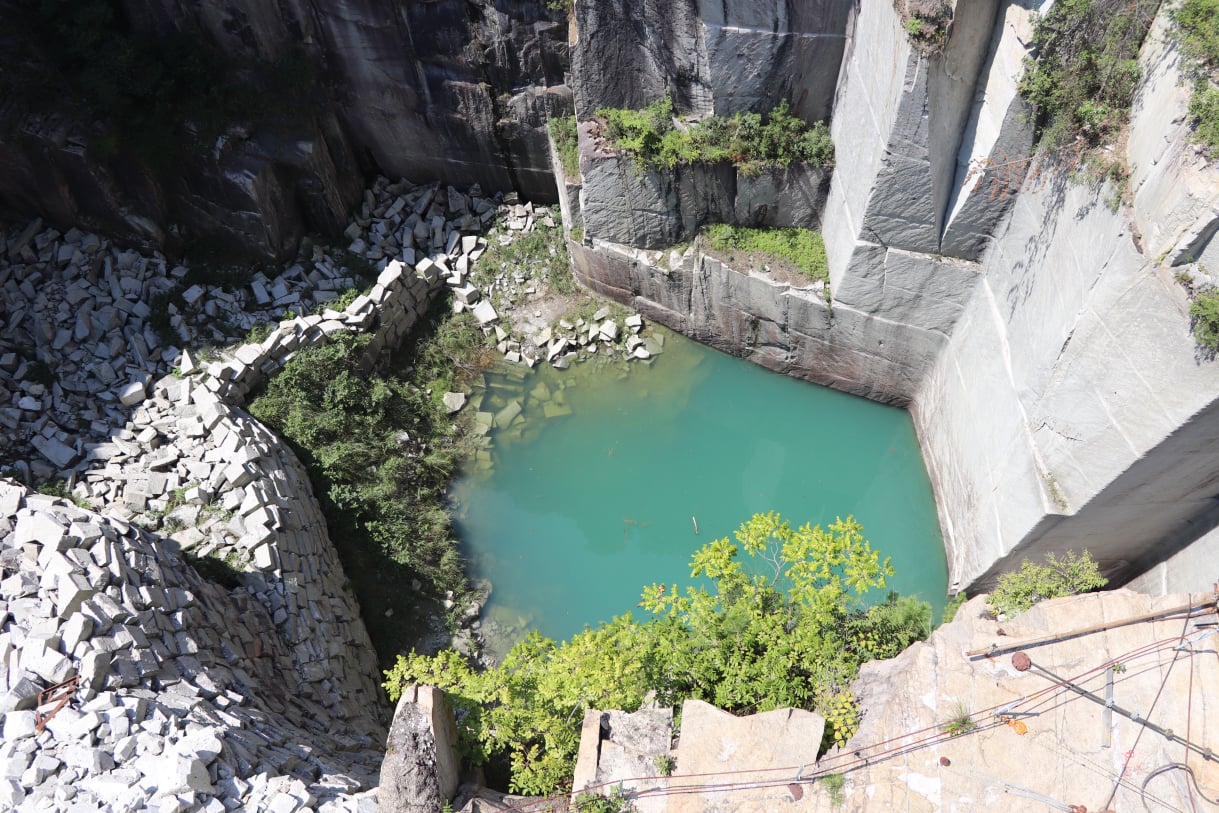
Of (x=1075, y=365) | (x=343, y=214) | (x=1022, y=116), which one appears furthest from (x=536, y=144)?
(x=1075, y=365)

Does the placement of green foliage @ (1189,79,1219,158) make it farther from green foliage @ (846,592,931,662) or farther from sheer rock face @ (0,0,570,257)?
sheer rock face @ (0,0,570,257)

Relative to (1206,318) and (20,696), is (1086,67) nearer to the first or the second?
(1206,318)

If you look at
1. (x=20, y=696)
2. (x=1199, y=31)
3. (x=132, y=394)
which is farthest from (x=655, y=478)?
(x=1199, y=31)

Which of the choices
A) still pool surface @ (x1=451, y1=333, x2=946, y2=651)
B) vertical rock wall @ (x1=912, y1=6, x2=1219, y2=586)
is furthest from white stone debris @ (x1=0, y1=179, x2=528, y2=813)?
vertical rock wall @ (x1=912, y1=6, x2=1219, y2=586)

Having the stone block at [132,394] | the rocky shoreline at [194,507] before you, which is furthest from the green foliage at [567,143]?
Answer: the stone block at [132,394]

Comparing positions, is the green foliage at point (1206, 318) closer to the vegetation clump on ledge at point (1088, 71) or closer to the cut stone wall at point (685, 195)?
the vegetation clump on ledge at point (1088, 71)

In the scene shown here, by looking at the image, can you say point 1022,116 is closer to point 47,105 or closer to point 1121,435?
point 1121,435
